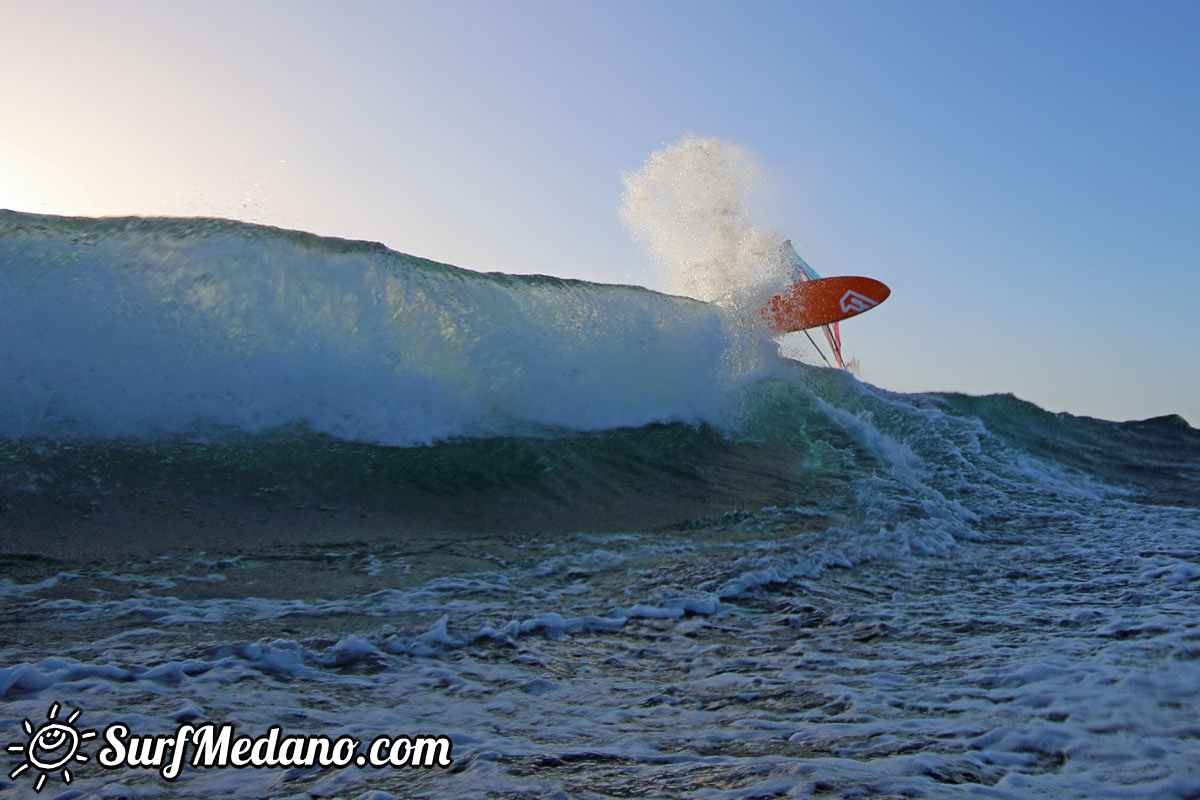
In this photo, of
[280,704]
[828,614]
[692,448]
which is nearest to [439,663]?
[280,704]

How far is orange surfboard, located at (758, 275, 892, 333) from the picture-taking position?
1298 cm

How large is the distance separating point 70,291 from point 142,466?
205 cm

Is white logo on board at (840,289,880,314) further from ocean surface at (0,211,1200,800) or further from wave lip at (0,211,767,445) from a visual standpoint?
wave lip at (0,211,767,445)

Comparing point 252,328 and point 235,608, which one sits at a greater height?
point 252,328

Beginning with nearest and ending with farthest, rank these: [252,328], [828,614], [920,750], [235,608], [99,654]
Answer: [920,750]
[99,654]
[235,608]
[828,614]
[252,328]

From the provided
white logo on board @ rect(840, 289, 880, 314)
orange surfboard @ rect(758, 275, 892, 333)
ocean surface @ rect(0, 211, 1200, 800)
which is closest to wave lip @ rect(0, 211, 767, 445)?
ocean surface @ rect(0, 211, 1200, 800)

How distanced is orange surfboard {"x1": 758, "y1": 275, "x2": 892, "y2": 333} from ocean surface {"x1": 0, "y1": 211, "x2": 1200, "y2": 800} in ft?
7.22

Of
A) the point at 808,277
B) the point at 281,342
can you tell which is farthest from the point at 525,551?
the point at 808,277

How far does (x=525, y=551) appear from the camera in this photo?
4828 mm

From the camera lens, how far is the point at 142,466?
5.69 meters

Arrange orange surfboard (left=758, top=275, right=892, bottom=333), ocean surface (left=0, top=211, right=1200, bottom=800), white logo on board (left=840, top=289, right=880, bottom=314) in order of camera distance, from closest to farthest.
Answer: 1. ocean surface (left=0, top=211, right=1200, bottom=800)
2. orange surfboard (left=758, top=275, right=892, bottom=333)
3. white logo on board (left=840, top=289, right=880, bottom=314)

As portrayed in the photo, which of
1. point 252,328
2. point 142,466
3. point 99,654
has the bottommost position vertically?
point 99,654

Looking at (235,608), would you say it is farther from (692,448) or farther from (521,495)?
(692,448)

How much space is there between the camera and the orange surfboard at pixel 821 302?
13.0 m
